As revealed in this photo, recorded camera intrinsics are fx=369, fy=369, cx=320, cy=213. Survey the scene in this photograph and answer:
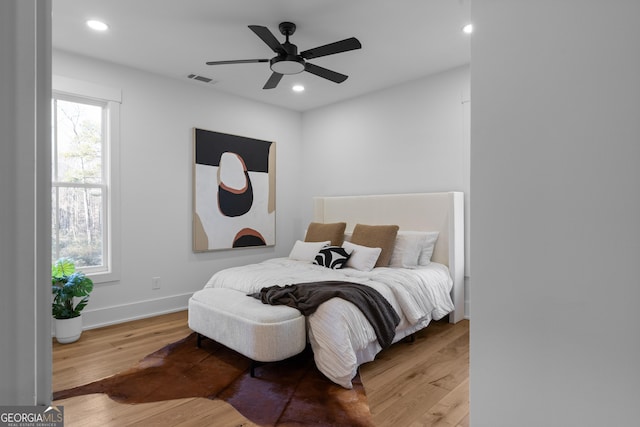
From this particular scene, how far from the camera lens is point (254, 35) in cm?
319

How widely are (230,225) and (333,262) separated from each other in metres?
1.58

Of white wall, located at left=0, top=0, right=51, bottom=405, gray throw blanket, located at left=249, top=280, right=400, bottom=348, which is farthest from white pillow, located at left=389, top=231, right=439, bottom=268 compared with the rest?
white wall, located at left=0, top=0, right=51, bottom=405

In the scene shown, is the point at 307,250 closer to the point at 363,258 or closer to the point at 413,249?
the point at 363,258

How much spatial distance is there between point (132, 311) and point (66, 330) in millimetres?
728

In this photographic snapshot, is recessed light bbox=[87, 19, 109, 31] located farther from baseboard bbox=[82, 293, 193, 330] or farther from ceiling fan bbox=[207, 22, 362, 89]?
baseboard bbox=[82, 293, 193, 330]

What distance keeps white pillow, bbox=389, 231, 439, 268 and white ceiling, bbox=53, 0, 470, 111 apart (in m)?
1.81

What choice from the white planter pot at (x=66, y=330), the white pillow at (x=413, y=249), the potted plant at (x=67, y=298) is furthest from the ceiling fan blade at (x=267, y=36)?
the white planter pot at (x=66, y=330)

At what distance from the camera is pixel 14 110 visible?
31 centimetres

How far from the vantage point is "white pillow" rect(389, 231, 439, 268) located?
3762 mm

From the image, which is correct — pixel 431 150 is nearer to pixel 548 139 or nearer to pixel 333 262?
pixel 333 262

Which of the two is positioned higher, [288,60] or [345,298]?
[288,60]

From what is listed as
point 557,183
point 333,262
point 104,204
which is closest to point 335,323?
point 333,262

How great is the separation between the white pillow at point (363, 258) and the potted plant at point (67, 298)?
8.03 ft

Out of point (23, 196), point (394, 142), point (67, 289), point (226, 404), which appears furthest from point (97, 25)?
point (23, 196)
